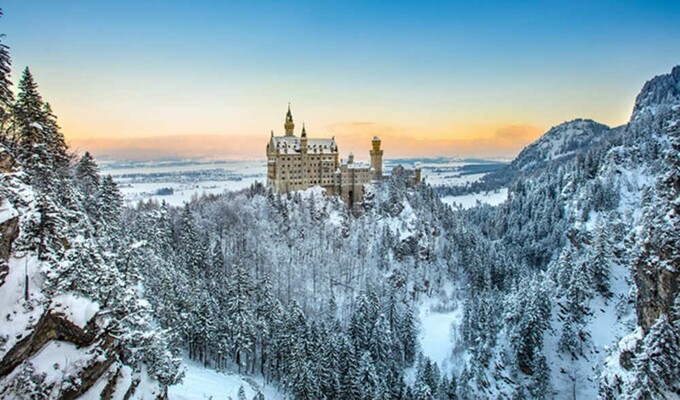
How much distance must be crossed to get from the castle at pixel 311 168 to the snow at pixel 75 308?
7883 cm

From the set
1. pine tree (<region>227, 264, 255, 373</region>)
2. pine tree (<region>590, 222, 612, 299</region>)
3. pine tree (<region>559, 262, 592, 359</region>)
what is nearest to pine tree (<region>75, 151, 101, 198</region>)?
pine tree (<region>227, 264, 255, 373</region>)

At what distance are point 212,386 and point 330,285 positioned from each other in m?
50.8

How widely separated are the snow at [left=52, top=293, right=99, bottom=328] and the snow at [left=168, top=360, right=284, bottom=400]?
1455 cm

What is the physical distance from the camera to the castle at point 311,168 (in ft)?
355

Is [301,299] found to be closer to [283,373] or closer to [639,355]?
[283,373]

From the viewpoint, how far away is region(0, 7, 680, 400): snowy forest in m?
28.9

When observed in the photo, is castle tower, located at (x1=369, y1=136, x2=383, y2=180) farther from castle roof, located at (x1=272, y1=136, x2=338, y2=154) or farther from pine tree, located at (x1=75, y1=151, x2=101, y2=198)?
pine tree, located at (x1=75, y1=151, x2=101, y2=198)

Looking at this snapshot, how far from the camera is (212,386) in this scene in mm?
47219

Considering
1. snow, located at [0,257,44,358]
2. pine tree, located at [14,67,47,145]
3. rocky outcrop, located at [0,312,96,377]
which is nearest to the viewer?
rocky outcrop, located at [0,312,96,377]

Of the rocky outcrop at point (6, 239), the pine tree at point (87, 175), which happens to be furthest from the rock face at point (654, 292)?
the pine tree at point (87, 175)

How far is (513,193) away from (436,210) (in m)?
89.9

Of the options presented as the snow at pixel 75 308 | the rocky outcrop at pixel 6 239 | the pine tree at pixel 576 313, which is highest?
the rocky outcrop at pixel 6 239

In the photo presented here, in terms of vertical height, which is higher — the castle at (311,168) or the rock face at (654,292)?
the castle at (311,168)

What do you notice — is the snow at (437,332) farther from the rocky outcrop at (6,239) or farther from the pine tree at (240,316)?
the rocky outcrop at (6,239)
